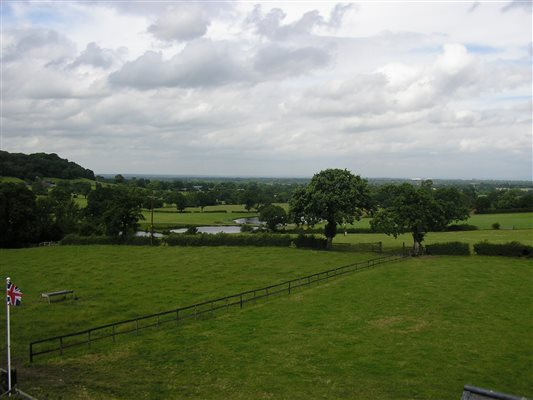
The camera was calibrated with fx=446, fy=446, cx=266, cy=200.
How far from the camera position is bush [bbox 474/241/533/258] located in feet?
159

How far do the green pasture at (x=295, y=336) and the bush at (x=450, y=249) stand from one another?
6237 mm

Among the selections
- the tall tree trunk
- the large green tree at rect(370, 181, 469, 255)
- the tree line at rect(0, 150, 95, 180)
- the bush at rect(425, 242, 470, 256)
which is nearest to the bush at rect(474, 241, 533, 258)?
the bush at rect(425, 242, 470, 256)

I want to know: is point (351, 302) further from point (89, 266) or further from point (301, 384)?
point (89, 266)

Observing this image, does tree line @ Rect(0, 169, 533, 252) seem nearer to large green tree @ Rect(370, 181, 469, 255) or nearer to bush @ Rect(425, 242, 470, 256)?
large green tree @ Rect(370, 181, 469, 255)

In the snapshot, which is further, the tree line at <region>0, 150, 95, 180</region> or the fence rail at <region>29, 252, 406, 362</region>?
the tree line at <region>0, 150, 95, 180</region>

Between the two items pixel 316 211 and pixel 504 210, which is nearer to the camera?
pixel 316 211

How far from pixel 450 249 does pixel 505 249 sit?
564cm

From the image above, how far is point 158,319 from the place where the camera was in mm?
27188

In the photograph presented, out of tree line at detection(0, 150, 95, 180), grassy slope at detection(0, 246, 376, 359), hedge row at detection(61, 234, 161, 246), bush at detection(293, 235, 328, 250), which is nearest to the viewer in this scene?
grassy slope at detection(0, 246, 376, 359)

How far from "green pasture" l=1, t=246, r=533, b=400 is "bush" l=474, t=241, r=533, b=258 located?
5220 mm

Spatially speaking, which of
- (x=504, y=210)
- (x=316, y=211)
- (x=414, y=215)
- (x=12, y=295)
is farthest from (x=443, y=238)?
(x=12, y=295)

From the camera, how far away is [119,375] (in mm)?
19484

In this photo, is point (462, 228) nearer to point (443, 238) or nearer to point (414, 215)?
point (443, 238)

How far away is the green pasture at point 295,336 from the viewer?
18.4 metres
